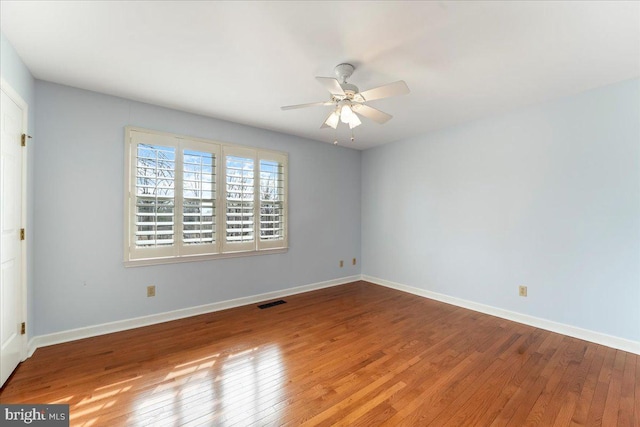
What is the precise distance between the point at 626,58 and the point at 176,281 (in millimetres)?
4772

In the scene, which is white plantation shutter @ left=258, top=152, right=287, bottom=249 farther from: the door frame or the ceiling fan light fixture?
the door frame

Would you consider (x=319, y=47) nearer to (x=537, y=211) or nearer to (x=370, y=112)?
(x=370, y=112)

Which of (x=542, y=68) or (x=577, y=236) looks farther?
(x=577, y=236)

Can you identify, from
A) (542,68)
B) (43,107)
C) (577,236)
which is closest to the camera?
(542,68)

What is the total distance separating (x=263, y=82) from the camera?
2.62 m

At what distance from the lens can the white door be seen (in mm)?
1958

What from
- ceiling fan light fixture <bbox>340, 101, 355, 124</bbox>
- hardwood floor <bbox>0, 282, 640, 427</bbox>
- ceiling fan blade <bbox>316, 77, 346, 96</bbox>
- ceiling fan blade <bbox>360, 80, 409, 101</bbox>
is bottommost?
hardwood floor <bbox>0, 282, 640, 427</bbox>

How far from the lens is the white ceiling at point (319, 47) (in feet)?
5.61

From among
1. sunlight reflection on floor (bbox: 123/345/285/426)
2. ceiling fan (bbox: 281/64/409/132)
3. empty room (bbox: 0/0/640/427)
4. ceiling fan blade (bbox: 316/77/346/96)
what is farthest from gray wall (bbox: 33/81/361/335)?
ceiling fan blade (bbox: 316/77/346/96)

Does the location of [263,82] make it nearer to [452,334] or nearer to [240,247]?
[240,247]

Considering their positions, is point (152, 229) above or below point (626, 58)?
below

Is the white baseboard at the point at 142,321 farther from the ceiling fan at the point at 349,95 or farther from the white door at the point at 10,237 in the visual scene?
the ceiling fan at the point at 349,95

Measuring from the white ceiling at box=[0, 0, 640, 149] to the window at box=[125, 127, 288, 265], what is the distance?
638 mm

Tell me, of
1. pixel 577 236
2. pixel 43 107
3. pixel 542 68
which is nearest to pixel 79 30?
pixel 43 107
